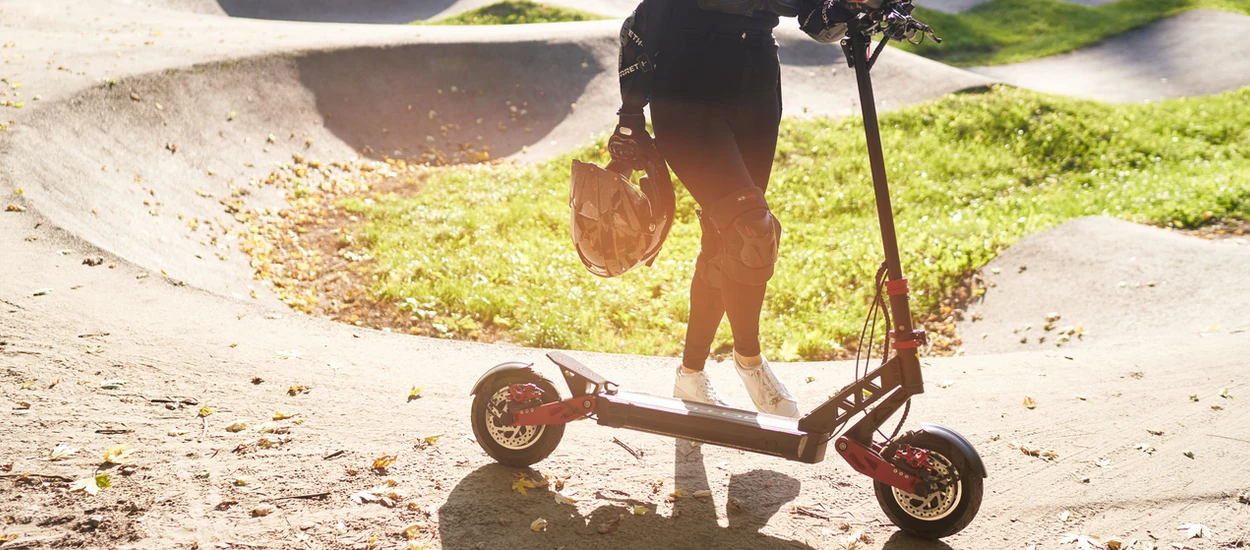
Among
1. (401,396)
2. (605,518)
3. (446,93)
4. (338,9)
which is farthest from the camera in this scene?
(338,9)

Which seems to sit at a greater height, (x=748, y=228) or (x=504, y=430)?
(x=748, y=228)

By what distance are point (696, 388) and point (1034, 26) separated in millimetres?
19265

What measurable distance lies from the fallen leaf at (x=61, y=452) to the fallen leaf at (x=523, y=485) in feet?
5.44

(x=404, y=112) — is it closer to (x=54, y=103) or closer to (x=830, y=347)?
(x=54, y=103)

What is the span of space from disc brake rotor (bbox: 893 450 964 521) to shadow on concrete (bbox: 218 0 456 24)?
17.4m

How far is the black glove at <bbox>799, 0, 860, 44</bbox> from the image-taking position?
112 inches

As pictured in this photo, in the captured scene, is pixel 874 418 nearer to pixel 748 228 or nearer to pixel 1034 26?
pixel 748 228

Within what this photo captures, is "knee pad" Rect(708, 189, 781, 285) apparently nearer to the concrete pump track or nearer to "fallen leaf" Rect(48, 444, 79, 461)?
the concrete pump track

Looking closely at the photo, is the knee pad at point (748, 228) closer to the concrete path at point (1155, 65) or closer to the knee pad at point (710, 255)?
the knee pad at point (710, 255)

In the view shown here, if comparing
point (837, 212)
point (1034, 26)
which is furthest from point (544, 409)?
point (1034, 26)

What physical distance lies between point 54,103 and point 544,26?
7.81 meters

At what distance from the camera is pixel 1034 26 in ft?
64.6

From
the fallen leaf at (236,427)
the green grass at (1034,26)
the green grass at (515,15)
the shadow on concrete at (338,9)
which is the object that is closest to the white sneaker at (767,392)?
the fallen leaf at (236,427)

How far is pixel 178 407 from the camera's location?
381 centimetres
